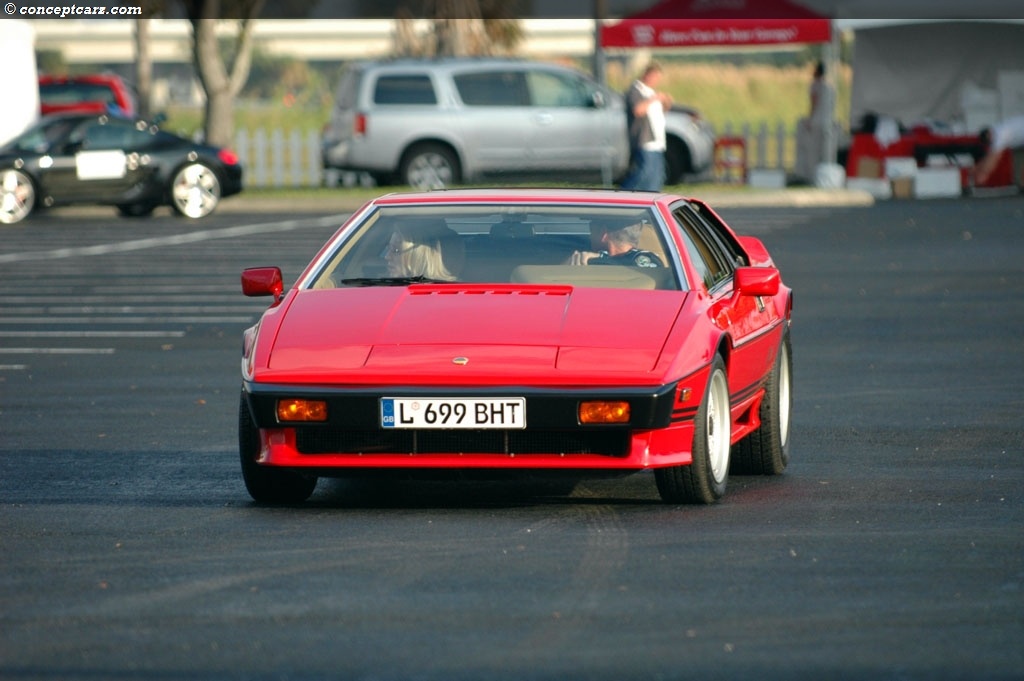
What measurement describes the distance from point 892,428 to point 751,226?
1643cm

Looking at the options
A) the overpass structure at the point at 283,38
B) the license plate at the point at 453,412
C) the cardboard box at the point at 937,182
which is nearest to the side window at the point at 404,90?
the cardboard box at the point at 937,182

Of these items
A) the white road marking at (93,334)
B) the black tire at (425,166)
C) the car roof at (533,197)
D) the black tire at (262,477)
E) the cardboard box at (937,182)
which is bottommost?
the cardboard box at (937,182)

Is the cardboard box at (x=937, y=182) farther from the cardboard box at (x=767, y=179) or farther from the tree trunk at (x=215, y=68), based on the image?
the tree trunk at (x=215, y=68)

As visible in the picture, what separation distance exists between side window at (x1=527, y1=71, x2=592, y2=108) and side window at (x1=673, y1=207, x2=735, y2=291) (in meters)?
22.4

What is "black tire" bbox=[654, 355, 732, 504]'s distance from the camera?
7582mm

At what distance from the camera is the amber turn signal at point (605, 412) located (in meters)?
7.33

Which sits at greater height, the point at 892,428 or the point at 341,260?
the point at 341,260

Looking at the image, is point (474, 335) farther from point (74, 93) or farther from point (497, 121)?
point (74, 93)

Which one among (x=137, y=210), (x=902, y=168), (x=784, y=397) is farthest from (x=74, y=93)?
(x=784, y=397)

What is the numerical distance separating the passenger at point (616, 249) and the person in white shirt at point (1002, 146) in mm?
25381

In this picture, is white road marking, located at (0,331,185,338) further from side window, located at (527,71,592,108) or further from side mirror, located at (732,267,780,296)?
side window, located at (527,71,592,108)


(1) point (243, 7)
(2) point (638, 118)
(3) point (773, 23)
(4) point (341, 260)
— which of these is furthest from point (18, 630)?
(1) point (243, 7)

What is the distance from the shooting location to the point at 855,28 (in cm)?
3600

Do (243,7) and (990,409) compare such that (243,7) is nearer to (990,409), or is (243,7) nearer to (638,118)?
(638,118)
